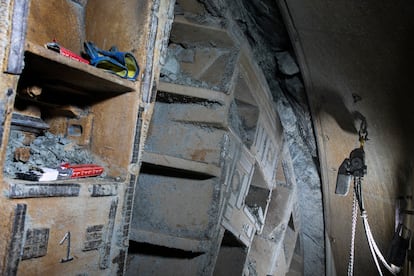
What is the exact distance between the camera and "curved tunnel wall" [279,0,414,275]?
1.96 metres

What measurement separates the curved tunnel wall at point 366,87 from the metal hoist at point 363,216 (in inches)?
5.2

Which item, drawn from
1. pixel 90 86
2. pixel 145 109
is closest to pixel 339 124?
pixel 145 109

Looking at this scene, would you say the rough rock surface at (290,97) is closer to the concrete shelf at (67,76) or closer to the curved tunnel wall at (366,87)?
the curved tunnel wall at (366,87)

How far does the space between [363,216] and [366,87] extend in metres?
0.71

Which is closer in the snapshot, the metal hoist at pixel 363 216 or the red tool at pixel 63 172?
the red tool at pixel 63 172

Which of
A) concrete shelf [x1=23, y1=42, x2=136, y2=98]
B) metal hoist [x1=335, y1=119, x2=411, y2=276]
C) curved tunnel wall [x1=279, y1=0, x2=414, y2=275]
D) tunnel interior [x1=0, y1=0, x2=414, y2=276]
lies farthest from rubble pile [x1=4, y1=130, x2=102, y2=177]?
metal hoist [x1=335, y1=119, x2=411, y2=276]

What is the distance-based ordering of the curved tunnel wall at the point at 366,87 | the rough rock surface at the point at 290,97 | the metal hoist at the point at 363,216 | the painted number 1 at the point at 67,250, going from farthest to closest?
1. the rough rock surface at the point at 290,97
2. the metal hoist at the point at 363,216
3. the curved tunnel wall at the point at 366,87
4. the painted number 1 at the point at 67,250

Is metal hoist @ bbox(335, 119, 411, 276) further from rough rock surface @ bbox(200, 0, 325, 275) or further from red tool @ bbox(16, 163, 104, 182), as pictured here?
red tool @ bbox(16, 163, 104, 182)

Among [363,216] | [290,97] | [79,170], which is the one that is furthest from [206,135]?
[290,97]

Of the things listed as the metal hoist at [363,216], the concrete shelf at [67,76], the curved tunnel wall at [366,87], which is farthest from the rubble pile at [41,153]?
the metal hoist at [363,216]

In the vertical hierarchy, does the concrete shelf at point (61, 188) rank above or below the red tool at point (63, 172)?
below

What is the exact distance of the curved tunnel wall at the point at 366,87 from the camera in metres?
1.96

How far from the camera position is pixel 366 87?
226cm

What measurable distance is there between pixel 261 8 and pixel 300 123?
99cm
